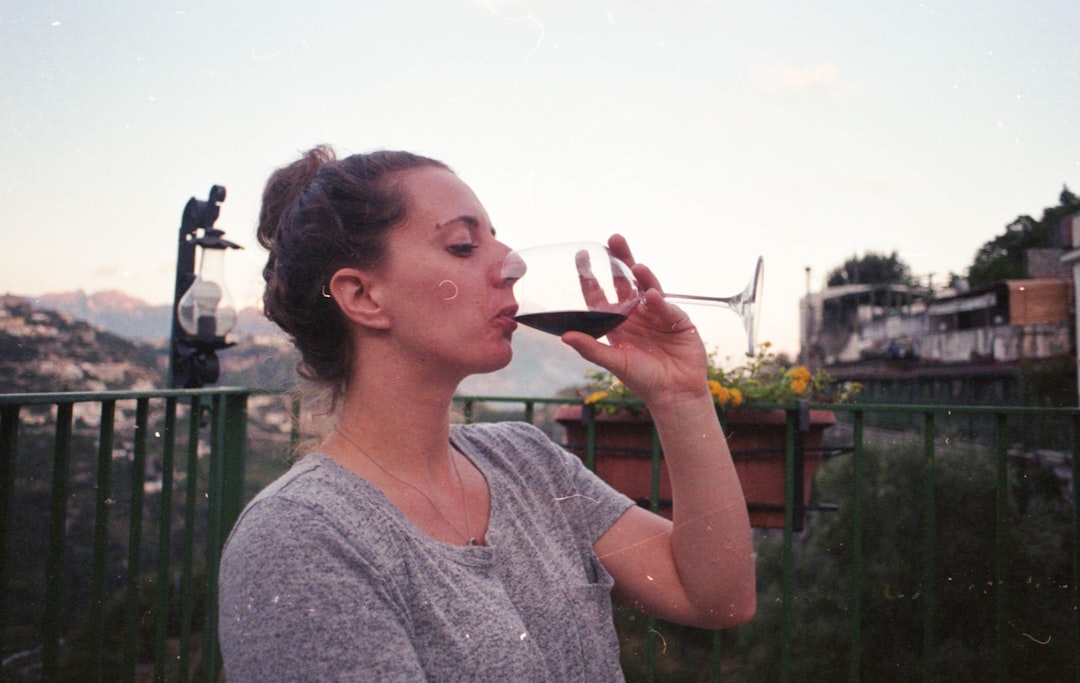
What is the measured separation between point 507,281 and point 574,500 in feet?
1.51

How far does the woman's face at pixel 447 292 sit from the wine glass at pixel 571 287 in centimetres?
3

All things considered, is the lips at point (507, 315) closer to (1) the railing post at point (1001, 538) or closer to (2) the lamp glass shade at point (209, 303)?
(1) the railing post at point (1001, 538)

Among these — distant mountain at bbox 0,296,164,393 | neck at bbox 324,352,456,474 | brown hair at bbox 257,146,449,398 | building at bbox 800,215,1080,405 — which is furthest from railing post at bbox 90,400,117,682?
building at bbox 800,215,1080,405

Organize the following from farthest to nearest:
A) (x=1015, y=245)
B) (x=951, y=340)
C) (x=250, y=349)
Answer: (x=951, y=340), (x=1015, y=245), (x=250, y=349)

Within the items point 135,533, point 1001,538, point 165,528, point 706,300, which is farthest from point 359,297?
point 1001,538

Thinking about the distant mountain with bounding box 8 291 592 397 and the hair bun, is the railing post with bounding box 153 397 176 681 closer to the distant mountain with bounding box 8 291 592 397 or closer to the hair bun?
the distant mountain with bounding box 8 291 592 397

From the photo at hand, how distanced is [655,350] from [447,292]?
1.30 feet

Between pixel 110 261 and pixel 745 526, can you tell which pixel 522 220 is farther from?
pixel 110 261

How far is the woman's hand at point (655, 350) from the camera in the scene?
1205 millimetres

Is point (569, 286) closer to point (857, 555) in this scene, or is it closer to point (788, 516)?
point (788, 516)

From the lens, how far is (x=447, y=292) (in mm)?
1100

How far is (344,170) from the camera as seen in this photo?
1217 millimetres

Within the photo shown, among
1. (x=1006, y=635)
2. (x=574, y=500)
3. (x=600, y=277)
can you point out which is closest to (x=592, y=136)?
(x=600, y=277)

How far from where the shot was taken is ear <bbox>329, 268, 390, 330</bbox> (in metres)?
1.14
